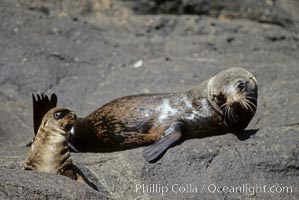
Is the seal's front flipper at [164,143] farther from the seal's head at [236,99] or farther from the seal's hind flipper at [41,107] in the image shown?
the seal's hind flipper at [41,107]

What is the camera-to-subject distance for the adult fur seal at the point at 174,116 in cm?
743

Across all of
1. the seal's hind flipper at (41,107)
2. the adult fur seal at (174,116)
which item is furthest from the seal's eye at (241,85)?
the seal's hind flipper at (41,107)

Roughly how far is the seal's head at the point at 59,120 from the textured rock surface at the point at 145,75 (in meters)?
0.31

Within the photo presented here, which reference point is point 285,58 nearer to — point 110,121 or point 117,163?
point 110,121

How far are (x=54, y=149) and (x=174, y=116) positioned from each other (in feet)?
5.20

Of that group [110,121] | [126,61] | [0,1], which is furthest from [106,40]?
[110,121]

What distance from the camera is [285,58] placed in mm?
11453

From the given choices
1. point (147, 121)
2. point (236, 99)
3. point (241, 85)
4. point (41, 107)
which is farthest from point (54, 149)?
point (241, 85)

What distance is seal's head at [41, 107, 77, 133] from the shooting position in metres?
6.49

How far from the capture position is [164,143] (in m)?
6.91

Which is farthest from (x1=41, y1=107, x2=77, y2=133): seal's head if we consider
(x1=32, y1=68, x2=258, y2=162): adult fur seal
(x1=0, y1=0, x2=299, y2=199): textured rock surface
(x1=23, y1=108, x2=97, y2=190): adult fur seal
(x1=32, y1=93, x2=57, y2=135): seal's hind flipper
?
(x1=32, y1=68, x2=258, y2=162): adult fur seal

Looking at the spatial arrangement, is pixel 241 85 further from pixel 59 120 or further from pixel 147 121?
pixel 59 120

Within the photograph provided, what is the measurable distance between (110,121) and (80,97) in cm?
225

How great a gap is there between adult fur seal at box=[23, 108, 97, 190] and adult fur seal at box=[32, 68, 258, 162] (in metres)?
1.09
